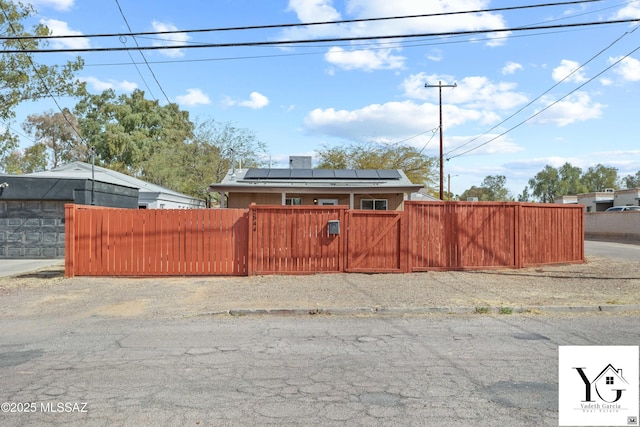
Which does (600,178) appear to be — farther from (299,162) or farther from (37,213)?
(37,213)

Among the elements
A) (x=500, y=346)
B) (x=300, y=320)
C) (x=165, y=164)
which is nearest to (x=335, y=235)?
(x=300, y=320)

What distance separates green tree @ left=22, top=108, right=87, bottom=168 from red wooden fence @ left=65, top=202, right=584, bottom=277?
151 ft

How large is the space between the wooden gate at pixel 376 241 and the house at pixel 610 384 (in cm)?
813

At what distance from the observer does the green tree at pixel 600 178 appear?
82375 millimetres

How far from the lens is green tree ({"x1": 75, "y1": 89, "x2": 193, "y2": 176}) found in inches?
1884

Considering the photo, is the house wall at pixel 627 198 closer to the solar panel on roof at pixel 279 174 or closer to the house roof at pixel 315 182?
the house roof at pixel 315 182

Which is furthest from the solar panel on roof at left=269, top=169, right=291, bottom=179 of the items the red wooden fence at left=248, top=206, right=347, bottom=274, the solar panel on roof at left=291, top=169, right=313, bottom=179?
the red wooden fence at left=248, top=206, right=347, bottom=274

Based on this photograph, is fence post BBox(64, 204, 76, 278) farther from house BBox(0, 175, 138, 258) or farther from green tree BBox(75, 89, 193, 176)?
green tree BBox(75, 89, 193, 176)

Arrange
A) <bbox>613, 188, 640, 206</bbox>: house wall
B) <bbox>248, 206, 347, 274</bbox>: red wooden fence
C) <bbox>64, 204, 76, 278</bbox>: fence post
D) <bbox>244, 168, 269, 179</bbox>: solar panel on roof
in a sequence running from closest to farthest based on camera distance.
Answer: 1. <bbox>64, 204, 76, 278</bbox>: fence post
2. <bbox>248, 206, 347, 274</bbox>: red wooden fence
3. <bbox>244, 168, 269, 179</bbox>: solar panel on roof
4. <bbox>613, 188, 640, 206</bbox>: house wall

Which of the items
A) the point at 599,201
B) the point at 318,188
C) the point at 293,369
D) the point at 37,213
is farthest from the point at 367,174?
the point at 599,201

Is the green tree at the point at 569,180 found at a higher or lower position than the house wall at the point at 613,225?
higher

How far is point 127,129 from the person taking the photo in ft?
165

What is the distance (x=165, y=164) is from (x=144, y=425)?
123 ft

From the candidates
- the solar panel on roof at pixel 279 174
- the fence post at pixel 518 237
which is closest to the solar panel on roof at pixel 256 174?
the solar panel on roof at pixel 279 174
